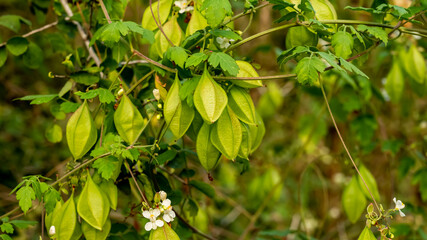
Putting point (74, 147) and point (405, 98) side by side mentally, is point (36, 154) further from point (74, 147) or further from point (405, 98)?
point (405, 98)

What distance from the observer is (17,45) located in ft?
5.68

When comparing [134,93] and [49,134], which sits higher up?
[134,93]

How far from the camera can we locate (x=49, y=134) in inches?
65.6

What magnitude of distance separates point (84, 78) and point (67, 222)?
0.48m

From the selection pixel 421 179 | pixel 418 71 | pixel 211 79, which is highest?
pixel 211 79

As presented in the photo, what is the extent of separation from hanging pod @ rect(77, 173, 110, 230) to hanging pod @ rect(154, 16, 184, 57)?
41 centimetres

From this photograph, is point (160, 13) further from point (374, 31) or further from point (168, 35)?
point (374, 31)

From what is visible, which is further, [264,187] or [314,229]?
[314,229]

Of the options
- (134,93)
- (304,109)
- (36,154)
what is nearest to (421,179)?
(134,93)

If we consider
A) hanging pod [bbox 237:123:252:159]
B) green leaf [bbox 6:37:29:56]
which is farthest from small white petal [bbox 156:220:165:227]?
green leaf [bbox 6:37:29:56]

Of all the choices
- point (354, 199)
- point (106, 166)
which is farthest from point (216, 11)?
point (354, 199)

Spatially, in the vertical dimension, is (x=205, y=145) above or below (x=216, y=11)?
below

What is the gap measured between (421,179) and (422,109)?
1.35m

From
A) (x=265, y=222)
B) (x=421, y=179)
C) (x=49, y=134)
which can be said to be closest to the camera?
(x=49, y=134)
